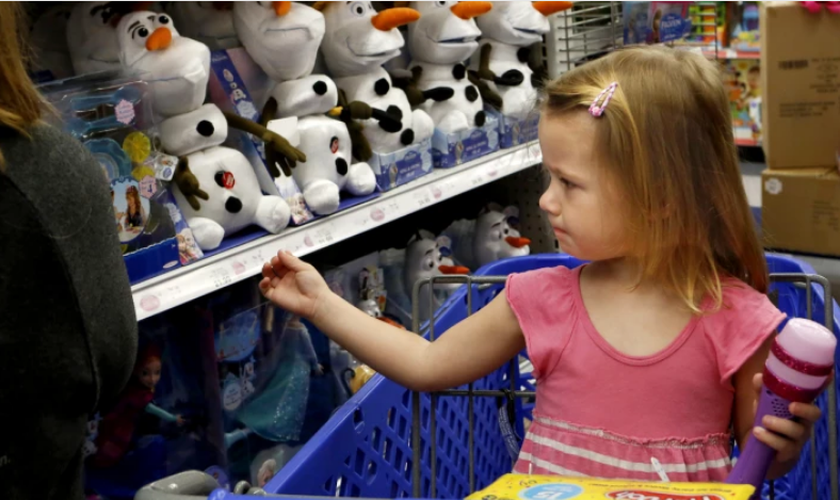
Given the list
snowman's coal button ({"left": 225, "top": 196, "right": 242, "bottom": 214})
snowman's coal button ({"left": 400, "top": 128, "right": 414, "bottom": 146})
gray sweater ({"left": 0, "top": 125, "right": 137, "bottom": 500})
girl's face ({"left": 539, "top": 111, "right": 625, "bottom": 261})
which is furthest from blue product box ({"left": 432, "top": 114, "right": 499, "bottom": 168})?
gray sweater ({"left": 0, "top": 125, "right": 137, "bottom": 500})

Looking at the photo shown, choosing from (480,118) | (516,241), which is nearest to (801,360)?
(480,118)

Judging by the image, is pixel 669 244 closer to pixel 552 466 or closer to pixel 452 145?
pixel 552 466

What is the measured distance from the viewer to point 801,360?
0.77 m

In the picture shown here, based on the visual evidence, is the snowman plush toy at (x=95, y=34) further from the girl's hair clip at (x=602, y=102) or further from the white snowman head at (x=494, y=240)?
the white snowman head at (x=494, y=240)

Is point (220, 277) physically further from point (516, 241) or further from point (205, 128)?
point (516, 241)

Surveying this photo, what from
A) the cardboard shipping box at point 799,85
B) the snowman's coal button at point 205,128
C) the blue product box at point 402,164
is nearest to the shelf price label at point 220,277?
the snowman's coal button at point 205,128

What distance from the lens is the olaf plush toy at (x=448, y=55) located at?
6.91 feet

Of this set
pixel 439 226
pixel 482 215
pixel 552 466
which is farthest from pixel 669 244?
pixel 439 226

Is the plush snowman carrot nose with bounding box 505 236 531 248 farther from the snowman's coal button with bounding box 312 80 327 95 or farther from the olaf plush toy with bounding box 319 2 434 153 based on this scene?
the snowman's coal button with bounding box 312 80 327 95

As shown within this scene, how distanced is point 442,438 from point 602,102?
620 mm

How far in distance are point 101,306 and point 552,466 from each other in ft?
1.70

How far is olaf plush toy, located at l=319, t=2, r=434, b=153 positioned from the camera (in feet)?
6.29

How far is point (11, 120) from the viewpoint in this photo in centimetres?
76

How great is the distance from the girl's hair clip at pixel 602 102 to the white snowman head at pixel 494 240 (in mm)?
1308
